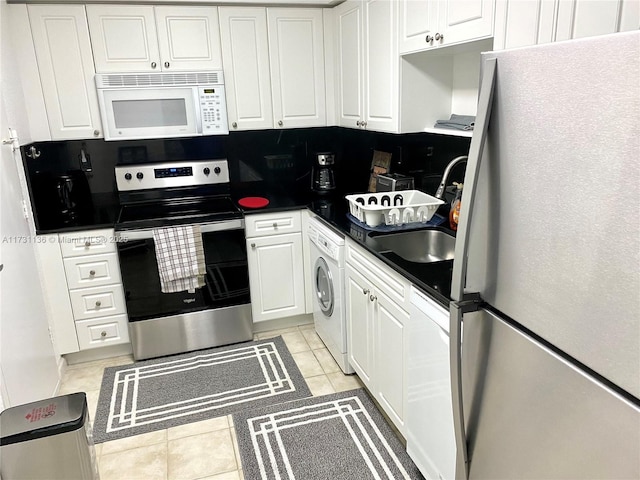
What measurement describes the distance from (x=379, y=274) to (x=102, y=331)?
1.93m

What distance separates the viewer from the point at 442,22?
203cm

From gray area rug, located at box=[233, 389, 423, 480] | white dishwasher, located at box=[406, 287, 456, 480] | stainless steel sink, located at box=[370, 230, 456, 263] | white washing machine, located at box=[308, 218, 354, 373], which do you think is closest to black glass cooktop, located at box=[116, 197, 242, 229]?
white washing machine, located at box=[308, 218, 354, 373]

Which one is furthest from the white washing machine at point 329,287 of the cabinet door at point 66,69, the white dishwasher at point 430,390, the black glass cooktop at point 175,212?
the cabinet door at point 66,69

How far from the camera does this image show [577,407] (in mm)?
881

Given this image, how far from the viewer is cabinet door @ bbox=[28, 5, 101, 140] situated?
2828 millimetres

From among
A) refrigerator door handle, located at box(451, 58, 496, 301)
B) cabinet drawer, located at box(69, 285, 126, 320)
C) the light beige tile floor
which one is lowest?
the light beige tile floor

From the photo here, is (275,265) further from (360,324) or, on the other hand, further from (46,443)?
(46,443)

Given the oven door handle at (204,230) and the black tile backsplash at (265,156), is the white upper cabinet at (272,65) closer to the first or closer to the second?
the black tile backsplash at (265,156)

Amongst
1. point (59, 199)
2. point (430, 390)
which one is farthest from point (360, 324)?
point (59, 199)

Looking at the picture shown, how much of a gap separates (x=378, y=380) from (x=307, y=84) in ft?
6.86

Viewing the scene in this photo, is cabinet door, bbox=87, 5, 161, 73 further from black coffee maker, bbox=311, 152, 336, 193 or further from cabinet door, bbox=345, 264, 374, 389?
cabinet door, bbox=345, 264, 374, 389

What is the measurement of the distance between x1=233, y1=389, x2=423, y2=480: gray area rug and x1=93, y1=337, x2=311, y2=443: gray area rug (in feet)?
0.52

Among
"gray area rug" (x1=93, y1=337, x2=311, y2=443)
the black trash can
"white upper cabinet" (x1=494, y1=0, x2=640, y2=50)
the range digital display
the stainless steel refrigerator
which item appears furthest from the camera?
the range digital display

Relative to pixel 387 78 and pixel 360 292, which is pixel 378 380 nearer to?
pixel 360 292
